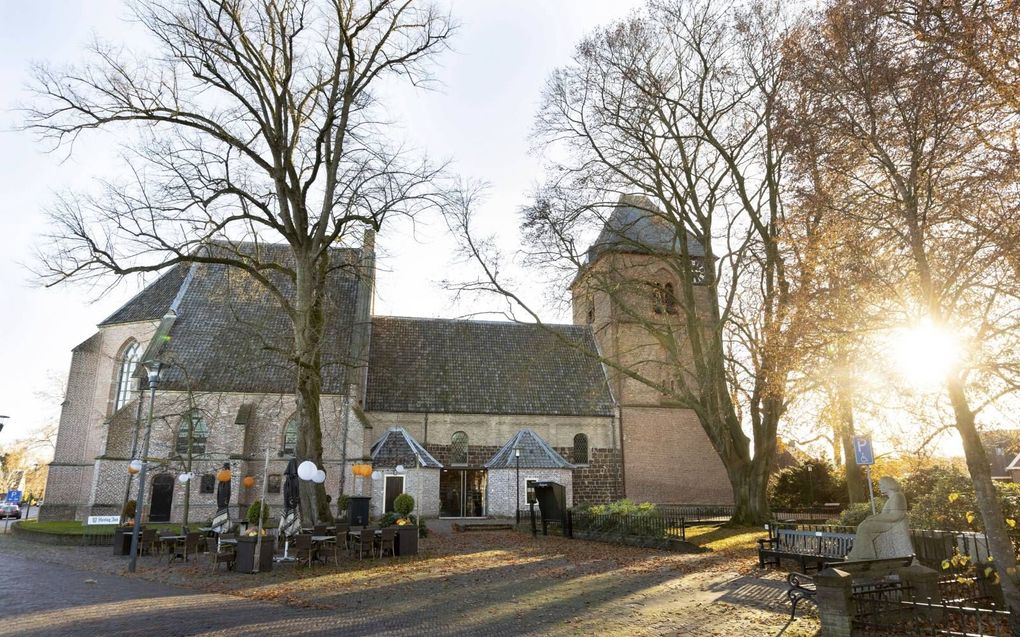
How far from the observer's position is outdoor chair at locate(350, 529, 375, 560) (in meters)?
16.4

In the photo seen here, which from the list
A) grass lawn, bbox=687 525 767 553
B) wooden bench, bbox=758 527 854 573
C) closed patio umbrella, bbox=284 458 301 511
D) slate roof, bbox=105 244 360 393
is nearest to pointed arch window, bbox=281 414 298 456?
slate roof, bbox=105 244 360 393

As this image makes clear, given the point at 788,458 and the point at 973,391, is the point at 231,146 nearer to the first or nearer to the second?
the point at 973,391

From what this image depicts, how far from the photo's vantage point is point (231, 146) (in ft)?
61.8

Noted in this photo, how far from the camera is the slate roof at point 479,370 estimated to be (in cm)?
3316

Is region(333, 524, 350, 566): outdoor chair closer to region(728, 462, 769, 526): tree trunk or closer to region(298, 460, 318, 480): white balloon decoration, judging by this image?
region(298, 460, 318, 480): white balloon decoration

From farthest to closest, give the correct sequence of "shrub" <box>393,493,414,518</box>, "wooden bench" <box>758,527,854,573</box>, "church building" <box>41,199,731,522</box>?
"church building" <box>41,199,731,522</box> → "shrub" <box>393,493,414,518</box> → "wooden bench" <box>758,527,854,573</box>

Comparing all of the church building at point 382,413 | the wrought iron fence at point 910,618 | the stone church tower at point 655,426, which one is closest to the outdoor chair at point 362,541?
the church building at point 382,413

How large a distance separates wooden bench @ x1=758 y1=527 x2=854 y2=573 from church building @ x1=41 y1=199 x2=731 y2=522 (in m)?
13.5

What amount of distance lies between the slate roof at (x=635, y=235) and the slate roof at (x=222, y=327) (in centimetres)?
1149

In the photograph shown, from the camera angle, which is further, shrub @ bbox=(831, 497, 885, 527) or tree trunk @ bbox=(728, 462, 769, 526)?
tree trunk @ bbox=(728, 462, 769, 526)

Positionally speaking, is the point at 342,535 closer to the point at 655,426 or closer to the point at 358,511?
the point at 358,511

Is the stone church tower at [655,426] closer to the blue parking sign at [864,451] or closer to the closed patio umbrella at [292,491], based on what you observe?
the blue parking sign at [864,451]

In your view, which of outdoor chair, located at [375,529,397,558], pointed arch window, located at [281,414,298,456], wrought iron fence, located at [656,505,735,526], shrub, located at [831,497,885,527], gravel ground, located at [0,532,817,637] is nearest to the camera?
gravel ground, located at [0,532,817,637]

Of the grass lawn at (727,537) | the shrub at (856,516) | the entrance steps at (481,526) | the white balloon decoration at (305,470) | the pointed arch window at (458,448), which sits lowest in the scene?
the entrance steps at (481,526)
